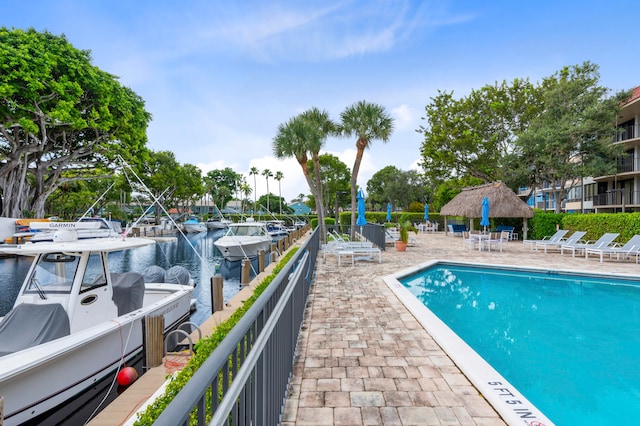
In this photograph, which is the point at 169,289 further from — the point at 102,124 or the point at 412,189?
the point at 412,189

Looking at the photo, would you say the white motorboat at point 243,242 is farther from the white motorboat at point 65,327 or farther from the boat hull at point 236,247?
the white motorboat at point 65,327

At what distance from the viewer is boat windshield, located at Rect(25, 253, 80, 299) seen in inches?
224

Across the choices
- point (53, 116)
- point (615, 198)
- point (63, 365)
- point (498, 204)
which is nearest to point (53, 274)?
point (63, 365)

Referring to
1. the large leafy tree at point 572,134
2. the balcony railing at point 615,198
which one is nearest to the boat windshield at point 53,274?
the large leafy tree at point 572,134

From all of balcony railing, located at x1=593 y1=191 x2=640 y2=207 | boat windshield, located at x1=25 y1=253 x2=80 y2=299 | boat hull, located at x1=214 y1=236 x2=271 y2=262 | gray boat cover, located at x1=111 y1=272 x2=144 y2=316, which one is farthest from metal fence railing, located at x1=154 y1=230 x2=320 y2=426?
balcony railing, located at x1=593 y1=191 x2=640 y2=207

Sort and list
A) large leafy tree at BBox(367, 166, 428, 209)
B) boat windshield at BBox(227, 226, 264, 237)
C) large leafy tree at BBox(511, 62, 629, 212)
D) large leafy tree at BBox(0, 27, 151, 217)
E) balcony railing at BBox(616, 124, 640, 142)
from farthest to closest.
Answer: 1. large leafy tree at BBox(367, 166, 428, 209)
2. balcony railing at BBox(616, 124, 640, 142)
3. boat windshield at BBox(227, 226, 264, 237)
4. large leafy tree at BBox(511, 62, 629, 212)
5. large leafy tree at BBox(0, 27, 151, 217)

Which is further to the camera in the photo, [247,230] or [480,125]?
[480,125]

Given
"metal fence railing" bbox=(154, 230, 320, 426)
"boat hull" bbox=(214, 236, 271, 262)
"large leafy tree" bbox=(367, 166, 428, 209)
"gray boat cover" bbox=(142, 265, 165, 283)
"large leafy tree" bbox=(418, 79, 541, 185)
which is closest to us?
"metal fence railing" bbox=(154, 230, 320, 426)

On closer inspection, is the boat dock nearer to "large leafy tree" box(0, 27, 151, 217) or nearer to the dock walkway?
the dock walkway

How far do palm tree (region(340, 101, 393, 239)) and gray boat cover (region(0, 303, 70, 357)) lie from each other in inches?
561

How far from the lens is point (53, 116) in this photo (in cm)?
1981

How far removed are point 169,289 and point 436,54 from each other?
18.5 m

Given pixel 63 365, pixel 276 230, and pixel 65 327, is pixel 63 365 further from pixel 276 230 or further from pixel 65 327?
pixel 276 230

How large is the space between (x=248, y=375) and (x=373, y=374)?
2.55 m
